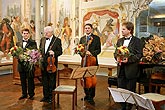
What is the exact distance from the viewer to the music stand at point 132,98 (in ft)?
7.07

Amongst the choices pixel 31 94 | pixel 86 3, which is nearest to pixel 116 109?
pixel 31 94

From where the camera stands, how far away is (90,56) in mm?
4410

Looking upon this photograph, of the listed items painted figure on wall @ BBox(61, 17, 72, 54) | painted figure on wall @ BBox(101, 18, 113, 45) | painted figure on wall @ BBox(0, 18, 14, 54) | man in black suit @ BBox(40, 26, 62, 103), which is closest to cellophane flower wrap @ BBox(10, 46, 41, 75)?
man in black suit @ BBox(40, 26, 62, 103)

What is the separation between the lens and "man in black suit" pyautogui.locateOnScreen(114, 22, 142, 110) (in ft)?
11.9

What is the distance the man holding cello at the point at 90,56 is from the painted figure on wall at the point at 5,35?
4095 mm

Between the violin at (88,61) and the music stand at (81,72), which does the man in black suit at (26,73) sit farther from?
the music stand at (81,72)

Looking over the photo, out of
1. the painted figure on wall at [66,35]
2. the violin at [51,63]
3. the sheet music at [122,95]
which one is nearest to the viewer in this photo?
the sheet music at [122,95]

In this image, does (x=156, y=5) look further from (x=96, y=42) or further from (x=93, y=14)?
(x=96, y=42)

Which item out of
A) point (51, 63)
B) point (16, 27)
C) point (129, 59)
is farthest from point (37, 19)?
point (129, 59)

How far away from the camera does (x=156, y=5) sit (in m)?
6.50

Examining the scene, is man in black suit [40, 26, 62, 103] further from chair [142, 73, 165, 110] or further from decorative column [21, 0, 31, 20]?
decorative column [21, 0, 31, 20]

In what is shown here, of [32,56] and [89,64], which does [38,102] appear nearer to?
[32,56]

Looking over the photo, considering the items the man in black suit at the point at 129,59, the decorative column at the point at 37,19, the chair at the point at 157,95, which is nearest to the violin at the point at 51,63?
the man in black suit at the point at 129,59

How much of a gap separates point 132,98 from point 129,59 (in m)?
1.27
